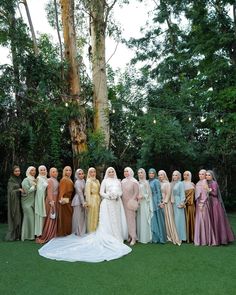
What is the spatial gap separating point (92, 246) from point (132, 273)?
5.44 ft

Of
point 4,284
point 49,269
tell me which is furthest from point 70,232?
point 4,284

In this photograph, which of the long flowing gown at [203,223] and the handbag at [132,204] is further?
the handbag at [132,204]

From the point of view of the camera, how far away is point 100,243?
22.7ft

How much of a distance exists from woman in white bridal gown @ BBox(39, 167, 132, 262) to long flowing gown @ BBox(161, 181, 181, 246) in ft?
2.76

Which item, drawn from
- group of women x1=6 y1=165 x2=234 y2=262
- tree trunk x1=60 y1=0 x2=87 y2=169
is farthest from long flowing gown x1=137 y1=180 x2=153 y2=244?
tree trunk x1=60 y1=0 x2=87 y2=169

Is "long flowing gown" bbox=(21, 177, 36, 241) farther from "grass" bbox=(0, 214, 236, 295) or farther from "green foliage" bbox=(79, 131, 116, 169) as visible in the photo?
"green foliage" bbox=(79, 131, 116, 169)

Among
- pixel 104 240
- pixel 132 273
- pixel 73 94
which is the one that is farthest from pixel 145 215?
pixel 73 94

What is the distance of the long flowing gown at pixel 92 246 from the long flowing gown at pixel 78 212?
19 centimetres

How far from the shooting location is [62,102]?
36.2ft

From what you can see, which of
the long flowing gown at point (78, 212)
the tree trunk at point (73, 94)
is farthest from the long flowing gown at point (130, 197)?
the tree trunk at point (73, 94)

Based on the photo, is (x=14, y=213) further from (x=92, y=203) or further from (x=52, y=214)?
(x=92, y=203)

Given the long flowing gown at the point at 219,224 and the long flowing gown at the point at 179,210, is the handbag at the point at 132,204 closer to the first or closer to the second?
the long flowing gown at the point at 179,210

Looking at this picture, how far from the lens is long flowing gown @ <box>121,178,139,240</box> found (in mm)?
7469

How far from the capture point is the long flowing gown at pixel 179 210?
7324 millimetres
